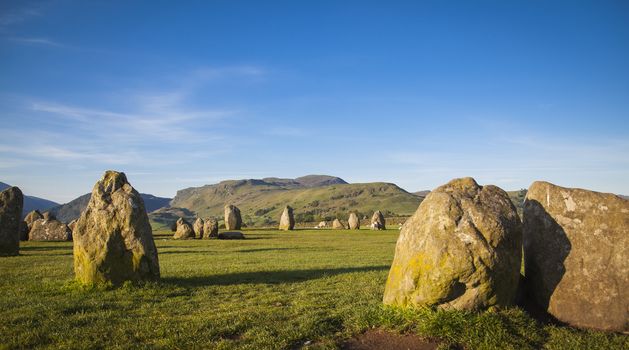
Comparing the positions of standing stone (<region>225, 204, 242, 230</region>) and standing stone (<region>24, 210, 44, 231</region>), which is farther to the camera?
standing stone (<region>225, 204, 242, 230</region>)

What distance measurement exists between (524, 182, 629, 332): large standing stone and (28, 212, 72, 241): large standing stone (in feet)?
131

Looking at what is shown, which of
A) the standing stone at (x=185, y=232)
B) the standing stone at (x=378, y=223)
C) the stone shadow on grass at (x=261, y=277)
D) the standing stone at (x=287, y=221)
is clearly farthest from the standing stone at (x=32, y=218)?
the standing stone at (x=378, y=223)

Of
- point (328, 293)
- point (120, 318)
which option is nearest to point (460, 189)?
point (328, 293)

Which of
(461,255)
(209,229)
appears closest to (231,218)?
(209,229)

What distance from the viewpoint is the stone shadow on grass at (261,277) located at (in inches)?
655

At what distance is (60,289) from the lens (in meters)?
14.5

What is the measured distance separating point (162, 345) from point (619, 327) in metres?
10.1

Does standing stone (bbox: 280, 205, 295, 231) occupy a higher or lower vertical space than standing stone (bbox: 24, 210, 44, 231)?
lower

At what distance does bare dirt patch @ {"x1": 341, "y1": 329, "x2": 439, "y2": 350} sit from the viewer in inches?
346

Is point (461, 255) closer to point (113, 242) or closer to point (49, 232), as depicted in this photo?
point (113, 242)

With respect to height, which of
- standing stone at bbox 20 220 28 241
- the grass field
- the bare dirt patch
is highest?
standing stone at bbox 20 220 28 241

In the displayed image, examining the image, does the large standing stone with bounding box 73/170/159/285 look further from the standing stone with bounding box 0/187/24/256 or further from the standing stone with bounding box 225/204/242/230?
the standing stone with bounding box 225/204/242/230

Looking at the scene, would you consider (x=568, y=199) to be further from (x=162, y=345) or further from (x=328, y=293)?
(x=162, y=345)

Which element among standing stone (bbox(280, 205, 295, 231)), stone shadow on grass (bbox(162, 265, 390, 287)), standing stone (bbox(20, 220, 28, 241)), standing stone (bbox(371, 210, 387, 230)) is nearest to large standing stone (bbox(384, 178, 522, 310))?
stone shadow on grass (bbox(162, 265, 390, 287))
